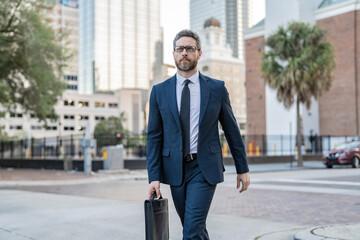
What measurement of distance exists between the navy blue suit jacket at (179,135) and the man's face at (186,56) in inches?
5.6

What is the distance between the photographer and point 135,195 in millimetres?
11875

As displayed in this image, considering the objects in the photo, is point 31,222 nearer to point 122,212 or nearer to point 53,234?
point 53,234

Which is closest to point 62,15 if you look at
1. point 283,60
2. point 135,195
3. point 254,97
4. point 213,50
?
point 213,50

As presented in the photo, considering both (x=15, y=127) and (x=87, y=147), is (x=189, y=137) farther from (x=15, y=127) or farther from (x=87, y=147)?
(x=15, y=127)

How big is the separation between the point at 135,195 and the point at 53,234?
571 centimetres

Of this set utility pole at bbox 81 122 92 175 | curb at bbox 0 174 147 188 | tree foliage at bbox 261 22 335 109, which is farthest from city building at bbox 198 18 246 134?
curb at bbox 0 174 147 188

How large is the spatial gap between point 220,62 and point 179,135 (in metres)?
125

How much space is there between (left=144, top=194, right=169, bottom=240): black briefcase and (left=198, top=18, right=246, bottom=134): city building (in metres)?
109

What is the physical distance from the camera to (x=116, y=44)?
5842 inches

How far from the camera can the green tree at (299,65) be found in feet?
81.5

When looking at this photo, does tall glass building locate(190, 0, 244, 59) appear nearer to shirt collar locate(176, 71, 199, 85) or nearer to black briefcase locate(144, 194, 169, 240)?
shirt collar locate(176, 71, 199, 85)

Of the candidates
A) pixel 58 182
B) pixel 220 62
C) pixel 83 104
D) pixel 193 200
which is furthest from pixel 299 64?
pixel 220 62

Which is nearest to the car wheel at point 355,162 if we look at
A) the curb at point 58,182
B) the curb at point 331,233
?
the curb at point 58,182

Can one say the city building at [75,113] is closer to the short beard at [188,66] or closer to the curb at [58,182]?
the curb at [58,182]
